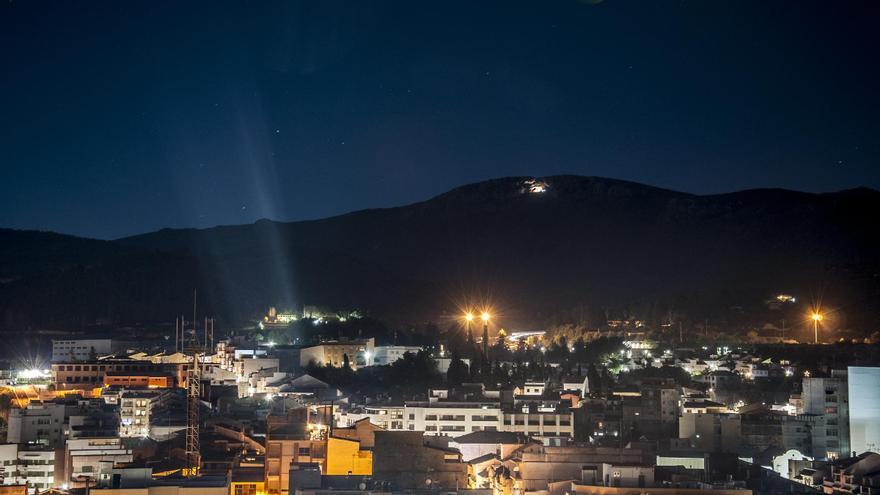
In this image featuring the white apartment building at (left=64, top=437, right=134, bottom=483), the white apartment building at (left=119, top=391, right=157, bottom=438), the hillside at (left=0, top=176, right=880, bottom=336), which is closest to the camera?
the white apartment building at (left=64, top=437, right=134, bottom=483)

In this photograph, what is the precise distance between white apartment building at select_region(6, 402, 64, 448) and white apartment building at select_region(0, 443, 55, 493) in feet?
9.59

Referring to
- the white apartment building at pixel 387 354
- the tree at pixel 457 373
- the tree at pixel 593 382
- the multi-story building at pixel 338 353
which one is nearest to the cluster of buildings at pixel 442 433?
the tree at pixel 593 382

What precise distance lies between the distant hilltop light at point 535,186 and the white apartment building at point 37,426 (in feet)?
268

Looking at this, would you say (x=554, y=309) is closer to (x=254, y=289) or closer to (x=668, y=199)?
(x=254, y=289)

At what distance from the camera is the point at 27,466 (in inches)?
866

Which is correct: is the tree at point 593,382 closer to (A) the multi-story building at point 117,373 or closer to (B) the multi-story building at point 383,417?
(B) the multi-story building at point 383,417

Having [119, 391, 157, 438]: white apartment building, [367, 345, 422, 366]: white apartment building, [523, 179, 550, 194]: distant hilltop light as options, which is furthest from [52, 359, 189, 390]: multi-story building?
[523, 179, 550, 194]: distant hilltop light

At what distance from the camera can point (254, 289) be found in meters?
74.3

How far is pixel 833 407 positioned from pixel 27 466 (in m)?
17.8

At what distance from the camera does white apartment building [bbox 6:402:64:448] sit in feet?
83.7

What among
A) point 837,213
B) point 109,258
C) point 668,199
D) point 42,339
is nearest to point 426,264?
point 668,199

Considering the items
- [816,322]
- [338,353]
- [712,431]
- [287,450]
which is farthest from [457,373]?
[816,322]

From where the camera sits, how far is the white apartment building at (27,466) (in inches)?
854

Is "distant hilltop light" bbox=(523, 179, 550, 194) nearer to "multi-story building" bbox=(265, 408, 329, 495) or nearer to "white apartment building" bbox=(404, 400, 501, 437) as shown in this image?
"white apartment building" bbox=(404, 400, 501, 437)
